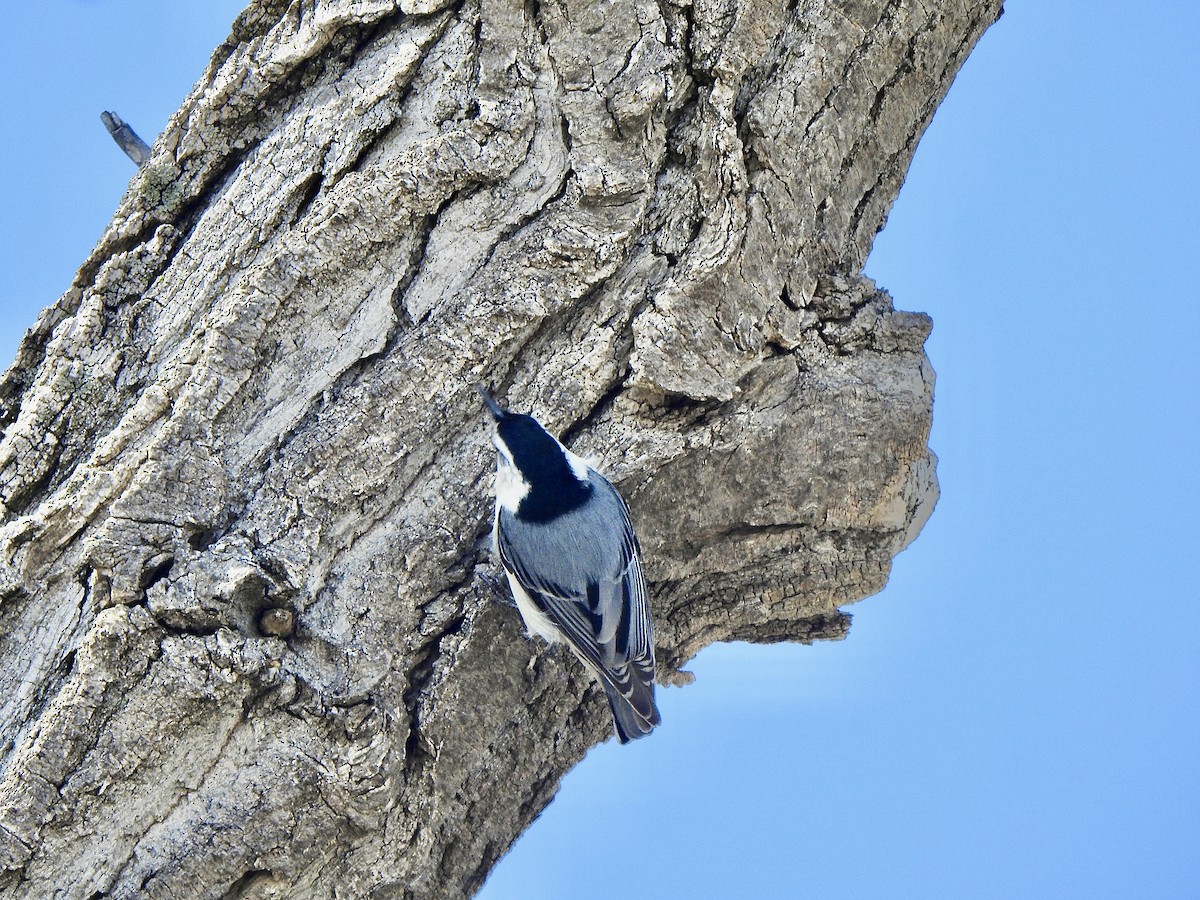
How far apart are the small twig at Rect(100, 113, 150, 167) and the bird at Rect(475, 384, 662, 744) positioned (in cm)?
141

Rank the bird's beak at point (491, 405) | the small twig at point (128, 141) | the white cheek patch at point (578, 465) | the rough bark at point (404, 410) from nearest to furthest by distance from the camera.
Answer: the rough bark at point (404, 410) → the bird's beak at point (491, 405) → the white cheek patch at point (578, 465) → the small twig at point (128, 141)

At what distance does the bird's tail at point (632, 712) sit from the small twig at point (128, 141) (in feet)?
6.41

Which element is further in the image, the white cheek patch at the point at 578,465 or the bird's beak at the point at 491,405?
the white cheek patch at the point at 578,465

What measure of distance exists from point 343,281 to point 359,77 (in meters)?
0.53

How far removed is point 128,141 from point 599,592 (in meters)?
1.84

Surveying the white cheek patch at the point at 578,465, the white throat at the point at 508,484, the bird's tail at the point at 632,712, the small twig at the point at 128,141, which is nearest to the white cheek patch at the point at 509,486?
the white throat at the point at 508,484

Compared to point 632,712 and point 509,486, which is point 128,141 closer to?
point 509,486

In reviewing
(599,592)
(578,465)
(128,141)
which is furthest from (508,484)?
(128,141)

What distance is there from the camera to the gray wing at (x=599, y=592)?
2461 mm

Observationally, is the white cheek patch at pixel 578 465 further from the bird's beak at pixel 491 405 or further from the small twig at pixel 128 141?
the small twig at pixel 128 141

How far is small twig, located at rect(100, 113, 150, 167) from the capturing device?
2996mm

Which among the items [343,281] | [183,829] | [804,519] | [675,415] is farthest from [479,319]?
[183,829]

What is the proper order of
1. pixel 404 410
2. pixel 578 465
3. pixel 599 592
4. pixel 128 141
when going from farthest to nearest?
pixel 128 141, pixel 599 592, pixel 578 465, pixel 404 410

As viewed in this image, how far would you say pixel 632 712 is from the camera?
2.50 m
